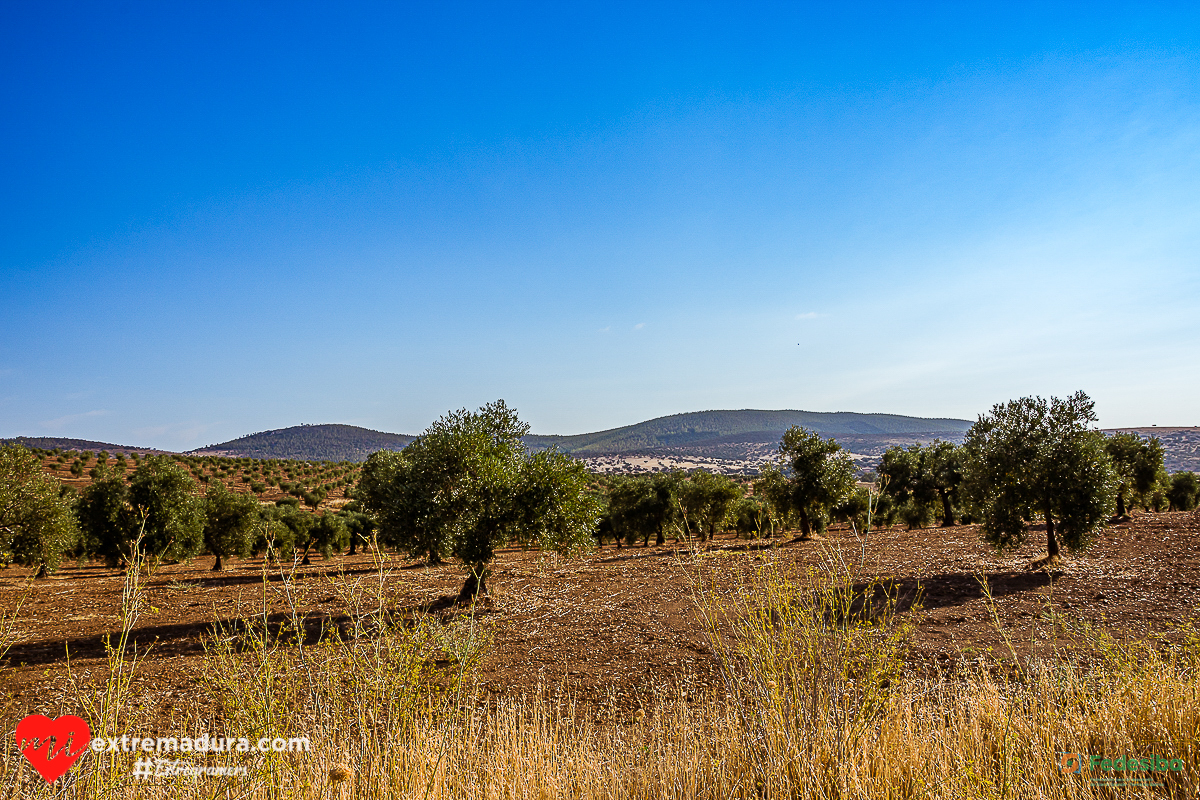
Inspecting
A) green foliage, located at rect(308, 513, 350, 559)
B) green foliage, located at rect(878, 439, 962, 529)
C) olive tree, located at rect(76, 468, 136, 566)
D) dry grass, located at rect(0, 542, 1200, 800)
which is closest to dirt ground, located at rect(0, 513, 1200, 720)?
dry grass, located at rect(0, 542, 1200, 800)

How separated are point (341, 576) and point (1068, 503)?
21.4 meters

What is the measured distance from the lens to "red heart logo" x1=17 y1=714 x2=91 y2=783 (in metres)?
3.57

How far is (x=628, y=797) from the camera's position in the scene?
4484mm

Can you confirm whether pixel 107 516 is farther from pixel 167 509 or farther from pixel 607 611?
pixel 607 611

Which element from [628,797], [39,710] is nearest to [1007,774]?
[628,797]

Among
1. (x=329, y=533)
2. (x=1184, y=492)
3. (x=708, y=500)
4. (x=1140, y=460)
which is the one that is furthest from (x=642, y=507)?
(x=1184, y=492)

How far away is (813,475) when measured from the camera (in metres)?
31.7

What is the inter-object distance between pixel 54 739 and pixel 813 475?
3266 centimetres

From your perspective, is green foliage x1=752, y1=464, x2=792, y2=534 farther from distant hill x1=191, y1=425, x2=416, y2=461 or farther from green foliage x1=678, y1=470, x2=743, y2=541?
distant hill x1=191, y1=425, x2=416, y2=461

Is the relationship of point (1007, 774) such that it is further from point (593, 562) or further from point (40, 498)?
point (40, 498)

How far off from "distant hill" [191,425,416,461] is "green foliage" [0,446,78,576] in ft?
312

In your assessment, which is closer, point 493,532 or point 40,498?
point 493,532

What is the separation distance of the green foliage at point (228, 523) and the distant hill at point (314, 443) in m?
82.9

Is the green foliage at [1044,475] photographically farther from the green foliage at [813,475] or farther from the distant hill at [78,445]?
the distant hill at [78,445]
